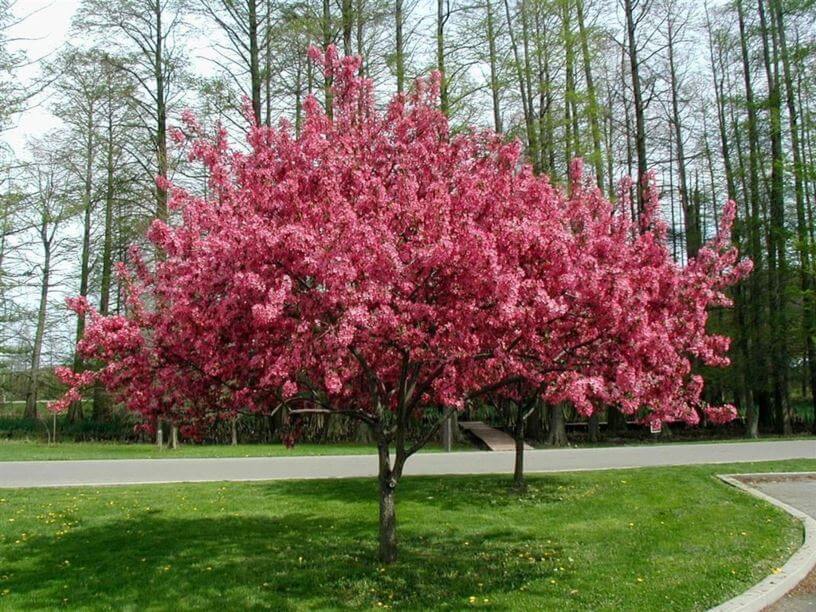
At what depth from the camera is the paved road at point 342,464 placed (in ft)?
46.6

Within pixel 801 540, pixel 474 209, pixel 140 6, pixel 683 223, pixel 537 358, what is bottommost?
pixel 801 540

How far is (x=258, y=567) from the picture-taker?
7273 millimetres

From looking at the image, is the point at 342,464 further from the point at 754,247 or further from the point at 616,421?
the point at 754,247

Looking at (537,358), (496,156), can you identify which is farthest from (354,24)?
(537,358)

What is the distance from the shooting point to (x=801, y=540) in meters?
8.30

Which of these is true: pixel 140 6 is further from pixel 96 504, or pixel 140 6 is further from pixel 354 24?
pixel 96 504

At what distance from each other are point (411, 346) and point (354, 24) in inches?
642

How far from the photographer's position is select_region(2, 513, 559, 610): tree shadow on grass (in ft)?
20.7

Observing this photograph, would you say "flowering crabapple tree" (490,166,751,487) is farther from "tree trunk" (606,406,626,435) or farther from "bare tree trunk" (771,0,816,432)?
"tree trunk" (606,406,626,435)

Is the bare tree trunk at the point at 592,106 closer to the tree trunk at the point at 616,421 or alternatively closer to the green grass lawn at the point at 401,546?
the tree trunk at the point at 616,421

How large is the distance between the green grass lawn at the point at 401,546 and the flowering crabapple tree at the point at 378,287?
1.05 meters

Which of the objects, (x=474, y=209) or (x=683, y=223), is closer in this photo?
(x=474, y=209)

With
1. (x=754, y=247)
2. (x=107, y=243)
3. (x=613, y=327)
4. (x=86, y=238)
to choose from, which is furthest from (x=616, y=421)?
(x=613, y=327)

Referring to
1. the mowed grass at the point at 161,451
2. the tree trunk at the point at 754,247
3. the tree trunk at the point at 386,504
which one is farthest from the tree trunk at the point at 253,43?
the tree trunk at the point at 754,247
